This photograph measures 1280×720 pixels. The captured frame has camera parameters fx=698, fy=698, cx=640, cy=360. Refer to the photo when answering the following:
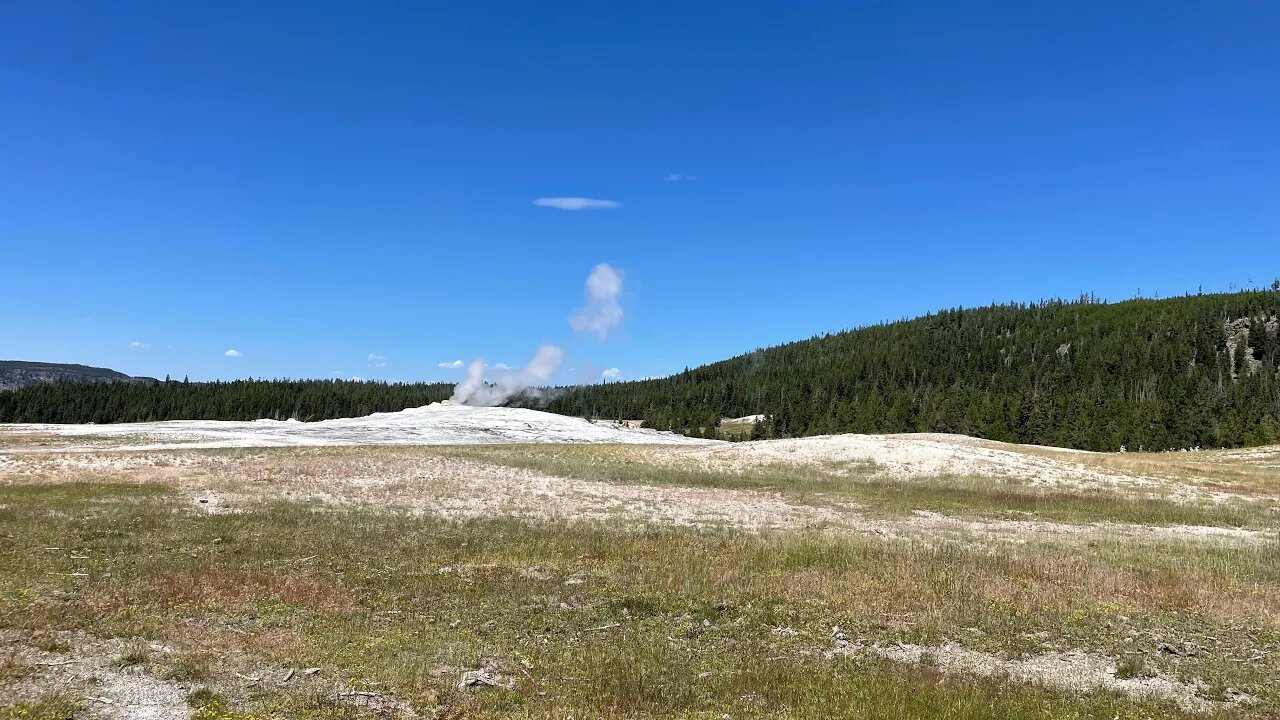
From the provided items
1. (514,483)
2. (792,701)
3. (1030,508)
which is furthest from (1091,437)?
(792,701)

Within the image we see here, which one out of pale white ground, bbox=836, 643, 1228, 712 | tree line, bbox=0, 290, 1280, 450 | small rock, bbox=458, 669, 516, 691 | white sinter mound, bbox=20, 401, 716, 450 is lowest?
small rock, bbox=458, 669, 516, 691

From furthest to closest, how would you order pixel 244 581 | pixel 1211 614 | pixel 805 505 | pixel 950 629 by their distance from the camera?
pixel 805 505 → pixel 244 581 → pixel 1211 614 → pixel 950 629

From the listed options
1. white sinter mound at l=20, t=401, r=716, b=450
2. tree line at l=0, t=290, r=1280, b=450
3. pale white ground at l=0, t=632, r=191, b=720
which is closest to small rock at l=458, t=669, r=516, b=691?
pale white ground at l=0, t=632, r=191, b=720

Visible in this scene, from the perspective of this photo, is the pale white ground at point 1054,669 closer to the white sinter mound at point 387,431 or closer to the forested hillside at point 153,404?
the white sinter mound at point 387,431

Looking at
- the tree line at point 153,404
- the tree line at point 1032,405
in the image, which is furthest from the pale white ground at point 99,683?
the tree line at point 153,404

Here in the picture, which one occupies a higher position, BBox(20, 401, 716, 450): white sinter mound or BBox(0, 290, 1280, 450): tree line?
BBox(0, 290, 1280, 450): tree line

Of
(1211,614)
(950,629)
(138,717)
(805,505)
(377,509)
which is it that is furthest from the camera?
(805,505)

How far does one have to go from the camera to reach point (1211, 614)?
15969 millimetres

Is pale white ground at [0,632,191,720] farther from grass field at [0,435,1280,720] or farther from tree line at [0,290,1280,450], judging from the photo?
tree line at [0,290,1280,450]

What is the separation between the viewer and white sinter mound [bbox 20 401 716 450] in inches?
2486

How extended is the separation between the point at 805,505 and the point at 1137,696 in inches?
979

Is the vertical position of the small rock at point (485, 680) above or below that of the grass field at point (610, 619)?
below

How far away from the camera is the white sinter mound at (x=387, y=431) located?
6316 cm

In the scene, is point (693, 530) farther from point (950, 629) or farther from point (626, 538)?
point (950, 629)
